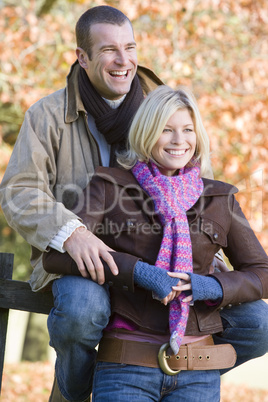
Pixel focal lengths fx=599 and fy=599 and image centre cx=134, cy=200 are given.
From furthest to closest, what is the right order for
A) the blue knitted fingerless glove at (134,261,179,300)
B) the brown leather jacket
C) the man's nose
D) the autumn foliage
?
the autumn foliage < the man's nose < the brown leather jacket < the blue knitted fingerless glove at (134,261,179,300)

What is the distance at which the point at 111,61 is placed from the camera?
298cm

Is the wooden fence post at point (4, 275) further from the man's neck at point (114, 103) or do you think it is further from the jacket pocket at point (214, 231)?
the jacket pocket at point (214, 231)

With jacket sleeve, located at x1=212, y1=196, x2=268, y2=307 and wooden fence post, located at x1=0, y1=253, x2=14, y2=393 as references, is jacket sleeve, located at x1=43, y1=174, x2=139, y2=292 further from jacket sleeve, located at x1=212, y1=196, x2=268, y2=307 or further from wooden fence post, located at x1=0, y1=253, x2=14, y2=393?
wooden fence post, located at x1=0, y1=253, x2=14, y2=393

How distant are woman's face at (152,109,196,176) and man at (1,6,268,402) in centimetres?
35

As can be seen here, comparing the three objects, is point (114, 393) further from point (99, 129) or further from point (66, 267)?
point (99, 129)

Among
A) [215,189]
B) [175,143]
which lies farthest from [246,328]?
[175,143]

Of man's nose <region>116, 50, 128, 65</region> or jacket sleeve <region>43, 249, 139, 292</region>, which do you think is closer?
jacket sleeve <region>43, 249, 139, 292</region>

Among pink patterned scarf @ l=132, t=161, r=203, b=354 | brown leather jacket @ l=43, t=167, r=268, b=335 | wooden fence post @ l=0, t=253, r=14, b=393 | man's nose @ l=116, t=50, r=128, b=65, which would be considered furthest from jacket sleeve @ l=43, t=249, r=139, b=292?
man's nose @ l=116, t=50, r=128, b=65

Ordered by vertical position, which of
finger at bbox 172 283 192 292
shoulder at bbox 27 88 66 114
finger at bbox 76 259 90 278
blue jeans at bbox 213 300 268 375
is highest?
shoulder at bbox 27 88 66 114

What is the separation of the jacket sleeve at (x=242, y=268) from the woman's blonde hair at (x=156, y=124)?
290 millimetres

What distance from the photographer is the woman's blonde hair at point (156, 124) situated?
2.48 metres

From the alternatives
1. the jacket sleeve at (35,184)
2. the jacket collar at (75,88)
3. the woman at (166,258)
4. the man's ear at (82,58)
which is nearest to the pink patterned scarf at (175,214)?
the woman at (166,258)

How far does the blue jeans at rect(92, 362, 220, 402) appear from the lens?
225 centimetres

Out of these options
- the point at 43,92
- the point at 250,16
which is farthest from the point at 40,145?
the point at 250,16
